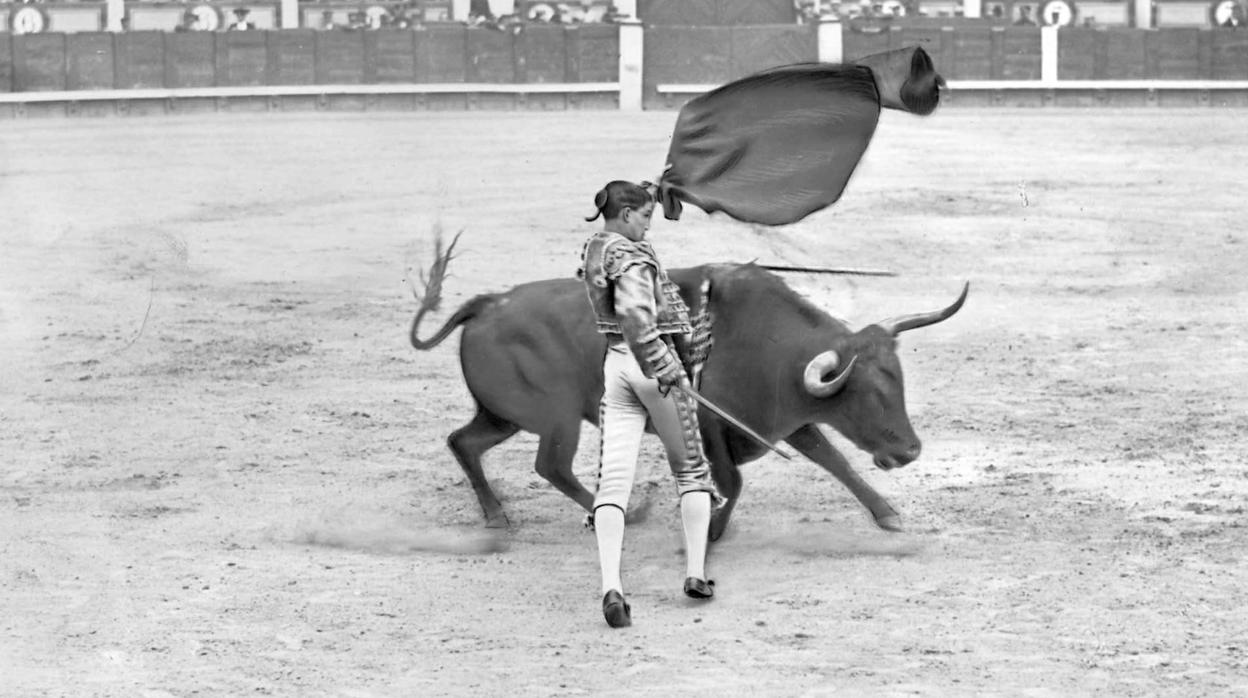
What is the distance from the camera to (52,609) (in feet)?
16.6

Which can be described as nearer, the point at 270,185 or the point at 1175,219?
the point at 1175,219

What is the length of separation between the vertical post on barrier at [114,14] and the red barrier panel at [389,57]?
338 cm

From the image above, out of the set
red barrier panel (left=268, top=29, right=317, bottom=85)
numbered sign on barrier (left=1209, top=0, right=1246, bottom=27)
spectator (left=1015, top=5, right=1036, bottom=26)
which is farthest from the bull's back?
numbered sign on barrier (left=1209, top=0, right=1246, bottom=27)

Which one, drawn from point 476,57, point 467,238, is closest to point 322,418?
point 467,238

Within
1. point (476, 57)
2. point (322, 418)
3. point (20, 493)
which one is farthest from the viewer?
point (476, 57)

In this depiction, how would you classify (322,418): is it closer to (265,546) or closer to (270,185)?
(265,546)

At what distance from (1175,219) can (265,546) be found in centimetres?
827

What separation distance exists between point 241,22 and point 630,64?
15.9 ft

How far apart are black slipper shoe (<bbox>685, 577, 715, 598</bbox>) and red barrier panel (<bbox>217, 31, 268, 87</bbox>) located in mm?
20132

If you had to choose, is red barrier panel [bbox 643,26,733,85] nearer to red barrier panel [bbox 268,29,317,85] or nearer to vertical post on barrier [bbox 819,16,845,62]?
vertical post on barrier [bbox 819,16,845,62]

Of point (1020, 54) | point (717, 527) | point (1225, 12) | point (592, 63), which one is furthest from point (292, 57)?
point (717, 527)

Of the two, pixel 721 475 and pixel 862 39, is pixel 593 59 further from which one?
pixel 721 475

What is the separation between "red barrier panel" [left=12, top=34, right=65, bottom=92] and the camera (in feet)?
77.2

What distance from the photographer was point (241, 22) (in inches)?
987
